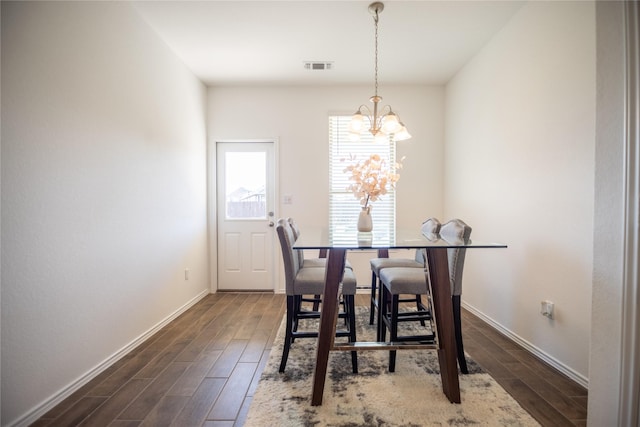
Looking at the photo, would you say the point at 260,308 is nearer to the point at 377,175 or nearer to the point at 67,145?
the point at 377,175

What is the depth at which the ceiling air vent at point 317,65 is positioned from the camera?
125 inches

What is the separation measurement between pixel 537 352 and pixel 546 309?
0.35 metres

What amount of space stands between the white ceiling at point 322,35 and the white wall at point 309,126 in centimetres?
25

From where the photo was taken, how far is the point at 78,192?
178cm

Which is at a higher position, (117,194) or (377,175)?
(377,175)

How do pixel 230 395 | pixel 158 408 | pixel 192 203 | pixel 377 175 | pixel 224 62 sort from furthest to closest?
pixel 192 203 → pixel 224 62 → pixel 377 175 → pixel 230 395 → pixel 158 408

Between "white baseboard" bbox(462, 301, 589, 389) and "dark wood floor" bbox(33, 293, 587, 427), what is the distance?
0.04m

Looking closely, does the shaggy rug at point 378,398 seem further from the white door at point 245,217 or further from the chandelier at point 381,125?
the white door at point 245,217

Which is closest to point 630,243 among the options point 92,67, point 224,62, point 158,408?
point 158,408

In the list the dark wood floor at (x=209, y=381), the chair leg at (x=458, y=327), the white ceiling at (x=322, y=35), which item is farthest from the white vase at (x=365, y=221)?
the white ceiling at (x=322, y=35)

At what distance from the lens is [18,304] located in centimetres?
143

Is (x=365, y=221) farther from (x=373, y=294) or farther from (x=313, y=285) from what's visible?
(x=373, y=294)

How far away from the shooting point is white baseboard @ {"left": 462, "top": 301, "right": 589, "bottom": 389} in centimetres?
178

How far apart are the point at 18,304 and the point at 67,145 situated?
90 cm
